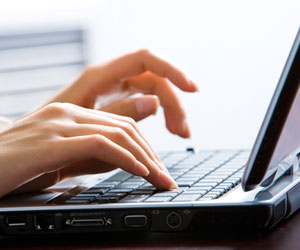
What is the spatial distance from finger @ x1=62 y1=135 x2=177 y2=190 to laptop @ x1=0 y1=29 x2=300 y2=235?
2cm

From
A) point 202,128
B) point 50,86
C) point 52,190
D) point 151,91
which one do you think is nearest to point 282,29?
point 202,128

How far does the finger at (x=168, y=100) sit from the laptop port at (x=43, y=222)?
0.47m

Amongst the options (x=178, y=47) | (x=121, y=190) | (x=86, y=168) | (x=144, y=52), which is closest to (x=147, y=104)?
(x=144, y=52)

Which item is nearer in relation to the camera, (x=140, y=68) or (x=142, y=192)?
(x=142, y=192)

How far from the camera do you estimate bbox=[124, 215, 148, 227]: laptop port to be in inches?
26.7

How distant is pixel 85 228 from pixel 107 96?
1.72 feet

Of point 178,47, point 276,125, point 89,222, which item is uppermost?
point 276,125

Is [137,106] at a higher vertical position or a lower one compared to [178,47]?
higher

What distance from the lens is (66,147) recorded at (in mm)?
761

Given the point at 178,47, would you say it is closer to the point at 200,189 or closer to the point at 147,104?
the point at 147,104

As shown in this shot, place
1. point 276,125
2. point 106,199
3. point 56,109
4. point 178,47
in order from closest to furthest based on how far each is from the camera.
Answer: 1. point 276,125
2. point 106,199
3. point 56,109
4. point 178,47

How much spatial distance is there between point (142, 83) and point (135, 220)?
1.82 ft

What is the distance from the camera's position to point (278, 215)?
0.67m

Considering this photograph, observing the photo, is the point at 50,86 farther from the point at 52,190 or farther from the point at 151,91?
the point at 52,190
